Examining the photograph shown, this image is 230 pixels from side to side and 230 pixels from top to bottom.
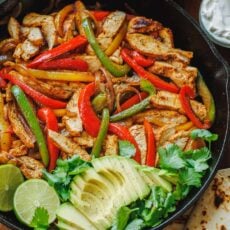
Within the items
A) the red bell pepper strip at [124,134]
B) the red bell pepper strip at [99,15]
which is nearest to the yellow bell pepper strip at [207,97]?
the red bell pepper strip at [124,134]

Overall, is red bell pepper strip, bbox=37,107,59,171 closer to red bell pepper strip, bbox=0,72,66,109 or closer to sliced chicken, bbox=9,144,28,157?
red bell pepper strip, bbox=0,72,66,109

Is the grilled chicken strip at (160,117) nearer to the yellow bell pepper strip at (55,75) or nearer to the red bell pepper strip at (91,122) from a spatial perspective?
the red bell pepper strip at (91,122)

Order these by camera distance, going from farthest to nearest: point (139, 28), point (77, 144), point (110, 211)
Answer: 1. point (139, 28)
2. point (77, 144)
3. point (110, 211)

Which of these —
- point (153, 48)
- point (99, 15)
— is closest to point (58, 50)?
point (99, 15)

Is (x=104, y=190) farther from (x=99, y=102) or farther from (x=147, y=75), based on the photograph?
(x=147, y=75)

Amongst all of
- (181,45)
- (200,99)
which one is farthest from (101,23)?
(200,99)

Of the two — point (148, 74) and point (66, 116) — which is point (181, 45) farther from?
point (66, 116)
